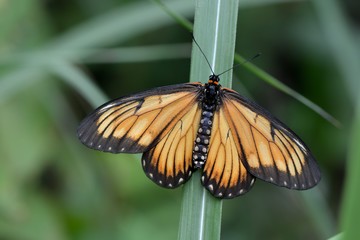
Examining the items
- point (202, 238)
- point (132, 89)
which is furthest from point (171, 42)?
point (202, 238)

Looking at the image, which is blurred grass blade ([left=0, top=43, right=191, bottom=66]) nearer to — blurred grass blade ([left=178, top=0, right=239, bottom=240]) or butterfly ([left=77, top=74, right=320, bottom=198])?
butterfly ([left=77, top=74, right=320, bottom=198])

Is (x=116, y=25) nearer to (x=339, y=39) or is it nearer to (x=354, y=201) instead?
(x=339, y=39)

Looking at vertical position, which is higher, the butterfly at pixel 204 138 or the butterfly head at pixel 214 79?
the butterfly head at pixel 214 79

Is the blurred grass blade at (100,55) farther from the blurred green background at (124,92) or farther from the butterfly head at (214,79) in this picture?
the butterfly head at (214,79)

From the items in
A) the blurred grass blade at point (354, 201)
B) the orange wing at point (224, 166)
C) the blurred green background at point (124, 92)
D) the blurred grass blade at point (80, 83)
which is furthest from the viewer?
the blurred green background at point (124, 92)

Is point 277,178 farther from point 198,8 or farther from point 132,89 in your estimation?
point 132,89

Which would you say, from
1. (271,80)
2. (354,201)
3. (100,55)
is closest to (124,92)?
(100,55)

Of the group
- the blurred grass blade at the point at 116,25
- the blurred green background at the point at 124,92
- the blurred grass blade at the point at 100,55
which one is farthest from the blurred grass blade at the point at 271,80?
the blurred grass blade at the point at 116,25

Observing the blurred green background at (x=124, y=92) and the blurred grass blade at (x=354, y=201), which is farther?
the blurred green background at (x=124, y=92)
